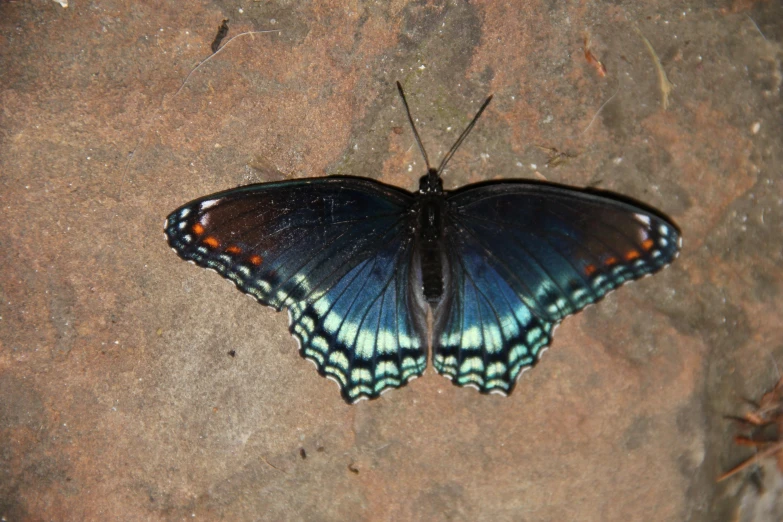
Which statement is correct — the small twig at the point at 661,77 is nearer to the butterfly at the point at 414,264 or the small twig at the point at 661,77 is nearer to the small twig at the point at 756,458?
the butterfly at the point at 414,264

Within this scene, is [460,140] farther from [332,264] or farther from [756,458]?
[756,458]

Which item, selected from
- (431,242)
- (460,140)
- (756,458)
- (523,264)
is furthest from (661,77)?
(756,458)

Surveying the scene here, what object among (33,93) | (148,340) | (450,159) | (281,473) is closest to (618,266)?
(450,159)

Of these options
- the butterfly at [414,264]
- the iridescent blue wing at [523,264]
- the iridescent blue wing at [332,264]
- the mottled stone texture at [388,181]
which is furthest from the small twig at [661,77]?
the iridescent blue wing at [332,264]

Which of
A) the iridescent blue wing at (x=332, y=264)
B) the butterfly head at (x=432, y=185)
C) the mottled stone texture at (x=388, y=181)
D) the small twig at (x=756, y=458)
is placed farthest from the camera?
the small twig at (x=756, y=458)

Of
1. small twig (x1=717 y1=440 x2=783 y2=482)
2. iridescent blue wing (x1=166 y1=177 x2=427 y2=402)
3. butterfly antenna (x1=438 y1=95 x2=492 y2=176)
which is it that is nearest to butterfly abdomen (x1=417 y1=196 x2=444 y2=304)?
iridescent blue wing (x1=166 y1=177 x2=427 y2=402)

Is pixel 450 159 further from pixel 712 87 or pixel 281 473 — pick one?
pixel 281 473
